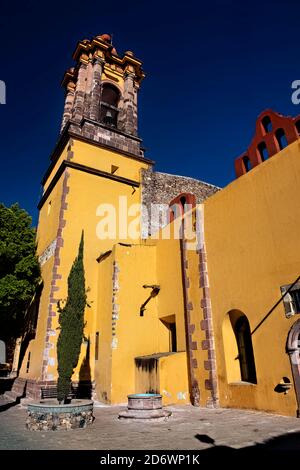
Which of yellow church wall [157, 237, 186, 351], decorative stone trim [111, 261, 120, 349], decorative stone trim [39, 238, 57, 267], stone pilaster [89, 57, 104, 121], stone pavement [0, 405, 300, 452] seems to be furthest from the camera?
stone pilaster [89, 57, 104, 121]

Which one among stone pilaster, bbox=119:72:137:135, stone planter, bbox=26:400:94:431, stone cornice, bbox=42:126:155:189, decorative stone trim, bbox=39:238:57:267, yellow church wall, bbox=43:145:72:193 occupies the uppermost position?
stone pilaster, bbox=119:72:137:135

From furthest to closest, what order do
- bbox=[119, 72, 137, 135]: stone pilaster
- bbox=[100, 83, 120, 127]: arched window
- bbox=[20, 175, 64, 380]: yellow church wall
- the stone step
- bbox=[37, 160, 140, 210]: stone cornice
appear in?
bbox=[119, 72, 137, 135]: stone pilaster
bbox=[100, 83, 120, 127]: arched window
bbox=[37, 160, 140, 210]: stone cornice
the stone step
bbox=[20, 175, 64, 380]: yellow church wall

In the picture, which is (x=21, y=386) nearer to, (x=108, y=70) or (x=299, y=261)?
(x=299, y=261)

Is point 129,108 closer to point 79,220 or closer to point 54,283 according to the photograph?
point 79,220

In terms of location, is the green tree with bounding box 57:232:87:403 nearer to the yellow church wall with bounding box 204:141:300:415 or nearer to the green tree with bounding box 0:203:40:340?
the yellow church wall with bounding box 204:141:300:415

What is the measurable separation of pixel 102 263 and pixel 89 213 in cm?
253

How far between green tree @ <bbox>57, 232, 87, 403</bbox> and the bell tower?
945cm

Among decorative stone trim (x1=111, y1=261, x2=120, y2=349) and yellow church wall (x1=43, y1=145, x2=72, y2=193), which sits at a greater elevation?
yellow church wall (x1=43, y1=145, x2=72, y2=193)

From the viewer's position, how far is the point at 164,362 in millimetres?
10422

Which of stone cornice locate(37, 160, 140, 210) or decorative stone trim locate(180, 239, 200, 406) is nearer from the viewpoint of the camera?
decorative stone trim locate(180, 239, 200, 406)

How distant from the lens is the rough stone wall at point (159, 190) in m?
16.5

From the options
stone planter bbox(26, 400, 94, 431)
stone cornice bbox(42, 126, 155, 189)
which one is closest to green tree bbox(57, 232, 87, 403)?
stone planter bbox(26, 400, 94, 431)

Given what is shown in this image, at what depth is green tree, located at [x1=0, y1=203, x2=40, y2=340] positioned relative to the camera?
1319cm

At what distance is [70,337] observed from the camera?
8641mm
